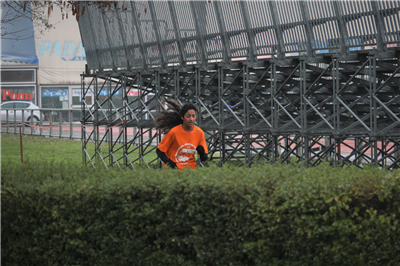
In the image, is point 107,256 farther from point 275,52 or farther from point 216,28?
point 216,28

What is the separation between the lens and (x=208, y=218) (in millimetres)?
5059

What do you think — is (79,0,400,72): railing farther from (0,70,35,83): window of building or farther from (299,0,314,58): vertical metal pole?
(0,70,35,83): window of building

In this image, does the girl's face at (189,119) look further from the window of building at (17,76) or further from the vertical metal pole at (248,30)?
the window of building at (17,76)

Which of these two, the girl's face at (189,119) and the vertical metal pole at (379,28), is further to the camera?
the vertical metal pole at (379,28)

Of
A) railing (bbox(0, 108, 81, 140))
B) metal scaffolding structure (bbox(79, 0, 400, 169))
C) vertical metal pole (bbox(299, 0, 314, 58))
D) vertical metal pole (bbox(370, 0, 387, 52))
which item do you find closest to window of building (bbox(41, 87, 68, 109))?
railing (bbox(0, 108, 81, 140))

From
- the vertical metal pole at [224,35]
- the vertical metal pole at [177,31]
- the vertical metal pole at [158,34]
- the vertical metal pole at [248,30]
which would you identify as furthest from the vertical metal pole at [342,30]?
the vertical metal pole at [158,34]

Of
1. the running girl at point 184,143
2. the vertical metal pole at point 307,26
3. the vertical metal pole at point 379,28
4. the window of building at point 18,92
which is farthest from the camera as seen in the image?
the window of building at point 18,92

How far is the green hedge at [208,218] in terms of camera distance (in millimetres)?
4914

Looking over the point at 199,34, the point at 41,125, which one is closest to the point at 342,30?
the point at 199,34

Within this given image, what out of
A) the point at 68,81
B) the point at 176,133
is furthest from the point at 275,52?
the point at 68,81

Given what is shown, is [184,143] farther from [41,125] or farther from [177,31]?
[41,125]

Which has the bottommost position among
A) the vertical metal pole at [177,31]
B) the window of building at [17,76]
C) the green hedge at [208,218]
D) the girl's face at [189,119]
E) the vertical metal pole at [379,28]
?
the green hedge at [208,218]

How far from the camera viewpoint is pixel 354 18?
39.4ft

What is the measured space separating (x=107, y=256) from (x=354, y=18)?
846cm
